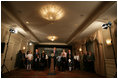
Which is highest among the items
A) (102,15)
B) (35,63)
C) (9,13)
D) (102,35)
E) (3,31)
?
(9,13)

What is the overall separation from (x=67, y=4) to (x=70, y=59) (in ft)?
13.5

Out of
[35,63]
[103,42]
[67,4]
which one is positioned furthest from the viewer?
[35,63]

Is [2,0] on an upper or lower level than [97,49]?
upper

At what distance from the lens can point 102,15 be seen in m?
3.22

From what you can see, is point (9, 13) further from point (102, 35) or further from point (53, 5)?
point (102, 35)

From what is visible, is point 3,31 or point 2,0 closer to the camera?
point 2,0

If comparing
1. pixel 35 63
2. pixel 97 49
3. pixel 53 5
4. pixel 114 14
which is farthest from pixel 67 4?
pixel 35 63

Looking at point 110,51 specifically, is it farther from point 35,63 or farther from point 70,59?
point 35,63

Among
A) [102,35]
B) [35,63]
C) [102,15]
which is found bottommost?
[35,63]

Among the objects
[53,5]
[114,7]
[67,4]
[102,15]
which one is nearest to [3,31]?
[53,5]

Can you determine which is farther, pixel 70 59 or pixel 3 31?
pixel 70 59

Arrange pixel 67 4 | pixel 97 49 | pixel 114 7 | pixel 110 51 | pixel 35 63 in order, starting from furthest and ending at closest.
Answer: pixel 35 63 → pixel 97 49 → pixel 110 51 → pixel 67 4 → pixel 114 7

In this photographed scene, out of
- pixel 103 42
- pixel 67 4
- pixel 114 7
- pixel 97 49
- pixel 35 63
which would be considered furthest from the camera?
pixel 35 63

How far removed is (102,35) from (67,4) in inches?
111
